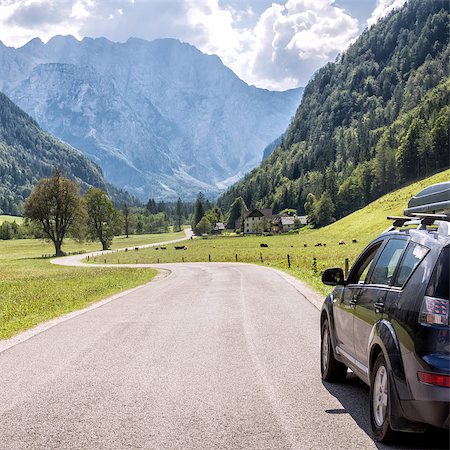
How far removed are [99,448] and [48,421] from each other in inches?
45.4

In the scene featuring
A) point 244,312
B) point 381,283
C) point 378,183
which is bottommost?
point 244,312

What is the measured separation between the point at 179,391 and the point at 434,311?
391cm

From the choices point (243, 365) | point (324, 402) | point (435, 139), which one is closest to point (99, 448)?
point (324, 402)

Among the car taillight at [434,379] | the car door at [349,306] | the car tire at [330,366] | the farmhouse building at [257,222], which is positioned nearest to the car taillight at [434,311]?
the car taillight at [434,379]

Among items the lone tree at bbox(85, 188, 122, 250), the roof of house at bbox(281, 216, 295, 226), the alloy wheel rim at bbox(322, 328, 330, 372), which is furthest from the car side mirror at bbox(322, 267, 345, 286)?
the roof of house at bbox(281, 216, 295, 226)

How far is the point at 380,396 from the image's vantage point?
549 cm

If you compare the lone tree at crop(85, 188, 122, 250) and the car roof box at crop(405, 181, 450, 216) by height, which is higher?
the lone tree at crop(85, 188, 122, 250)

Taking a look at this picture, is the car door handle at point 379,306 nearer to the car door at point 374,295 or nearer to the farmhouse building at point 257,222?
the car door at point 374,295

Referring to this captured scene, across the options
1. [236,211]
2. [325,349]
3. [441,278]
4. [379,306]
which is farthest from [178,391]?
[236,211]

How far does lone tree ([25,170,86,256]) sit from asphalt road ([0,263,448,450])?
7501cm

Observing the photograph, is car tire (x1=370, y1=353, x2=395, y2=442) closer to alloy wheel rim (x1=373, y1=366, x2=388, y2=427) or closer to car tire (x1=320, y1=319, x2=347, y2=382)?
alloy wheel rim (x1=373, y1=366, x2=388, y2=427)

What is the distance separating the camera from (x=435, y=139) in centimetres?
11569

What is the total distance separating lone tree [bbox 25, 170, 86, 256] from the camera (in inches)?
3349

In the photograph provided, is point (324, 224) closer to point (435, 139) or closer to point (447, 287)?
point (435, 139)
